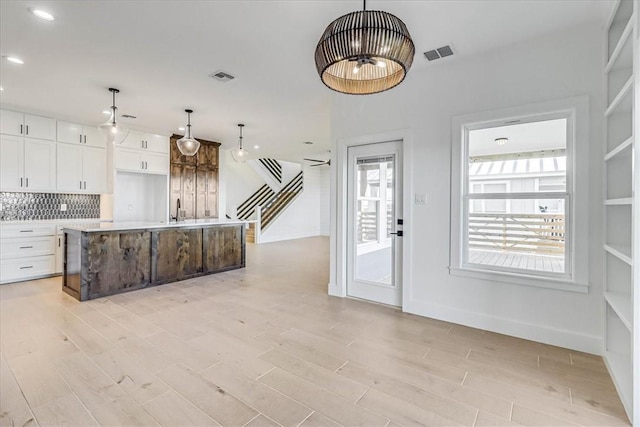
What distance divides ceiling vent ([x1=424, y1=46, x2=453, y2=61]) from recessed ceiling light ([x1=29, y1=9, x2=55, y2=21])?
130 inches

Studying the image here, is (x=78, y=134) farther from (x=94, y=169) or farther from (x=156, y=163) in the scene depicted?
(x=156, y=163)

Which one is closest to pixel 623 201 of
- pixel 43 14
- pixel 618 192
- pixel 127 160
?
pixel 618 192

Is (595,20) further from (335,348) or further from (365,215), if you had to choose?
(335,348)

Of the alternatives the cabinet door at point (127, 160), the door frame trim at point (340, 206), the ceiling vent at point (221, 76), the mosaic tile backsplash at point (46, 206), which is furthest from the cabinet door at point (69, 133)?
the door frame trim at point (340, 206)

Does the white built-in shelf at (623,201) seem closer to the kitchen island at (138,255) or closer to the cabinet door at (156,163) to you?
the kitchen island at (138,255)

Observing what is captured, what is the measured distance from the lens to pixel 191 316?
3.55 m

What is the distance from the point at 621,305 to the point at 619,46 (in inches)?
71.5

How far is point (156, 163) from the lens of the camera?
6824 mm

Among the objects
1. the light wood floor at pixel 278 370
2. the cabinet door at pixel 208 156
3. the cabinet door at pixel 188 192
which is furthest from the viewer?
the cabinet door at pixel 208 156

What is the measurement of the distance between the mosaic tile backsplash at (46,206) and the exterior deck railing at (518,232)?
22.6 feet

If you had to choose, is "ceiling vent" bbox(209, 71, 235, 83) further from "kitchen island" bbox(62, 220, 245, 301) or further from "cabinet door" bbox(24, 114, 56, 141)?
"cabinet door" bbox(24, 114, 56, 141)

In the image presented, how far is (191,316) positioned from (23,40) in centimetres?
310

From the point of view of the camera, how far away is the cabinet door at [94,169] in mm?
6027

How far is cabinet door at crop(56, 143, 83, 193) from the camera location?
18.6ft
